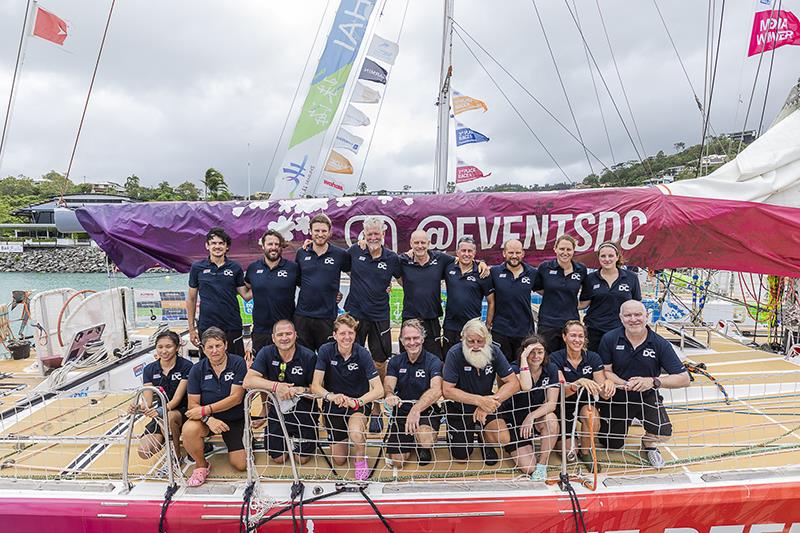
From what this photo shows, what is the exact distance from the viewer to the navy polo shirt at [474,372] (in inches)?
134

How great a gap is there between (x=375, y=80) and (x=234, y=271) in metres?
4.64

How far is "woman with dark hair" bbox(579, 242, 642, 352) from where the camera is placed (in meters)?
3.95

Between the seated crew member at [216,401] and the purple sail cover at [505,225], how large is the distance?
1.56 m

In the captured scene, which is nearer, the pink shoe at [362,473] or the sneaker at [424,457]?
the pink shoe at [362,473]

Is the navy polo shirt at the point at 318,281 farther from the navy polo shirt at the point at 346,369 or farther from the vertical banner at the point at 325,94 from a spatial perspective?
the vertical banner at the point at 325,94

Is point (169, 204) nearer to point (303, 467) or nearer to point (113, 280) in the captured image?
point (113, 280)

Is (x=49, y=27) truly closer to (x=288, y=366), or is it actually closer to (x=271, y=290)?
(x=271, y=290)

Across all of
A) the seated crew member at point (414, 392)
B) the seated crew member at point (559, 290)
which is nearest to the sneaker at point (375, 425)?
the seated crew member at point (414, 392)

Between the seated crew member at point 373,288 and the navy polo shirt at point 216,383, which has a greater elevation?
the seated crew member at point 373,288

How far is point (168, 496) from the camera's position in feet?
9.66

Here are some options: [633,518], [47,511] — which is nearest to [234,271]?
[47,511]

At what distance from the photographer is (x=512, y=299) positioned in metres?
4.03

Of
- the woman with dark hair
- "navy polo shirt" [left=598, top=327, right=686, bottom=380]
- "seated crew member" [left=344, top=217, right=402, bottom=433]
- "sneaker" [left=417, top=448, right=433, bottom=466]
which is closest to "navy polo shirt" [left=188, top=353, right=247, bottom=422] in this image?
"seated crew member" [left=344, top=217, right=402, bottom=433]

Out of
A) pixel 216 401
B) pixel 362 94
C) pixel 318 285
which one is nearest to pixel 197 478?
pixel 216 401
